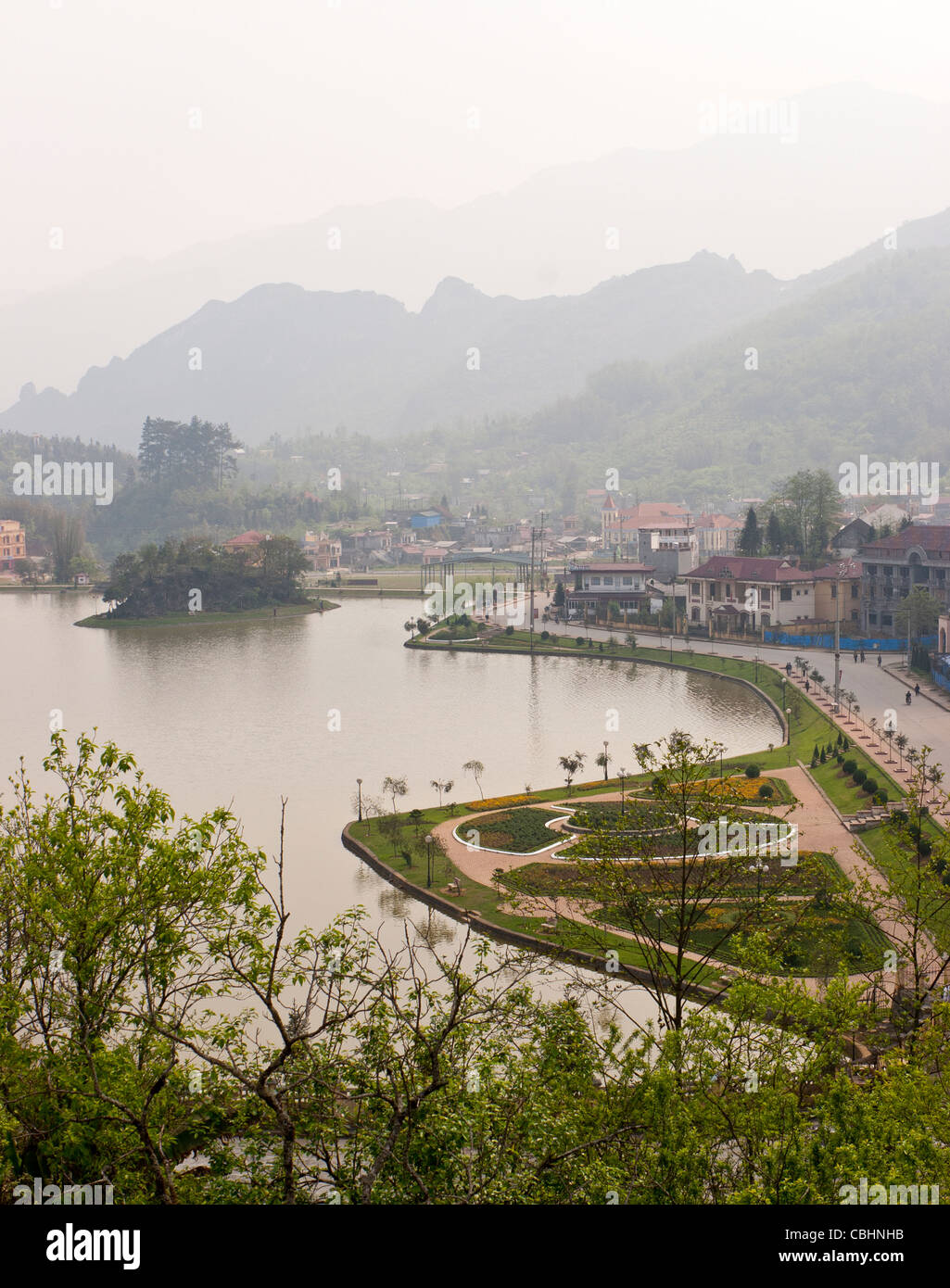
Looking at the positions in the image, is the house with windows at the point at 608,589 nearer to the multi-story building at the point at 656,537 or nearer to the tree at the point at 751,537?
the multi-story building at the point at 656,537

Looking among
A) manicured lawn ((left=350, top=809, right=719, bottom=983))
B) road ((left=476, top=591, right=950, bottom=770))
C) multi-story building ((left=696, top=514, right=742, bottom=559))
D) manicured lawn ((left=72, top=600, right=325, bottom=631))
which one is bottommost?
manicured lawn ((left=350, top=809, right=719, bottom=983))

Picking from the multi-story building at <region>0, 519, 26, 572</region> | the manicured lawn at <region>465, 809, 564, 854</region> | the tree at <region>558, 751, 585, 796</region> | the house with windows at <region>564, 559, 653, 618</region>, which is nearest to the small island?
the house with windows at <region>564, 559, 653, 618</region>

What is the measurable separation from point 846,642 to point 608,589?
10.8 metres

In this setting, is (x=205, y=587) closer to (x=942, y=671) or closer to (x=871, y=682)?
(x=871, y=682)

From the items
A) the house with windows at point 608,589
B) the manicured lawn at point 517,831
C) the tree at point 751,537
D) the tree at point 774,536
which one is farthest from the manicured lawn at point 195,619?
the manicured lawn at point 517,831

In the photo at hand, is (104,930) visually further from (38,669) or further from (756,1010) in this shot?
(38,669)

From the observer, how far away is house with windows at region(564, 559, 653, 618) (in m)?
38.9

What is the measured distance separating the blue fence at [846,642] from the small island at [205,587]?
2051cm

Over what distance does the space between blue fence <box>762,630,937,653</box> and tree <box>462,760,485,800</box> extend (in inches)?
546

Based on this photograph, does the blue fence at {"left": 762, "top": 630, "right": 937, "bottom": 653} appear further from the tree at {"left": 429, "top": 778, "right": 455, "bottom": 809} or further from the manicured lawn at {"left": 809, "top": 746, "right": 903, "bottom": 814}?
the tree at {"left": 429, "top": 778, "right": 455, "bottom": 809}

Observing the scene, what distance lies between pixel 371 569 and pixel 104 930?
61157 millimetres

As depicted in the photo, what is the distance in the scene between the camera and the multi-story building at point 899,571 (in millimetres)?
30781

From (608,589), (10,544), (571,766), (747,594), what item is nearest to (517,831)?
(571,766)
